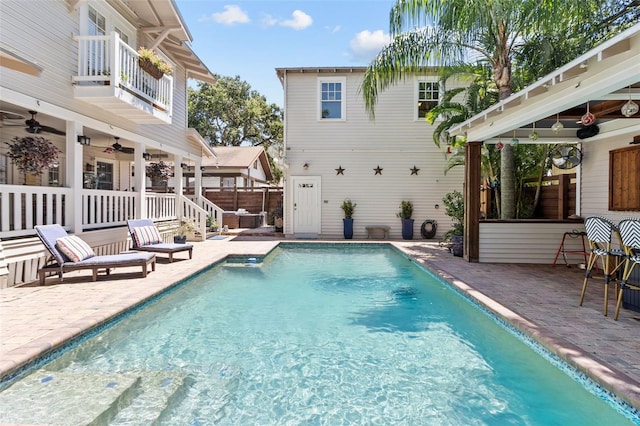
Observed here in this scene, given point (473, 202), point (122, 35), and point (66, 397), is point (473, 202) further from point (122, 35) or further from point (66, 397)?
point (122, 35)

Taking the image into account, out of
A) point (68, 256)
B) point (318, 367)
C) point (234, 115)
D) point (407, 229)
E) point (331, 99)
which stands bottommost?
point (318, 367)

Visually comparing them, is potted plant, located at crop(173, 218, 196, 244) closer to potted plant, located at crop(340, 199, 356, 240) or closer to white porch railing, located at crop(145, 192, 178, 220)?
white porch railing, located at crop(145, 192, 178, 220)

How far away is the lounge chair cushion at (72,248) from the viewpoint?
19.9ft

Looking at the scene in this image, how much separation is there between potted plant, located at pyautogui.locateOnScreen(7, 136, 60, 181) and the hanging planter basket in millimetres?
2653

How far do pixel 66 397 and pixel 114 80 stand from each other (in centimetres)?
606

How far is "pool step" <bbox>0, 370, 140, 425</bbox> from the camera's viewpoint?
268cm

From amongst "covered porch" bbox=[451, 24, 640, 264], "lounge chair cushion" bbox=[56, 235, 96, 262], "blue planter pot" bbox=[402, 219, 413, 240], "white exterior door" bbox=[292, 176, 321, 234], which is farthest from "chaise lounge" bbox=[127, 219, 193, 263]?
"blue planter pot" bbox=[402, 219, 413, 240]

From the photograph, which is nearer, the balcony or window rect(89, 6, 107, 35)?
the balcony

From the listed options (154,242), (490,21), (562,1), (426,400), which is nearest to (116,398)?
(426,400)

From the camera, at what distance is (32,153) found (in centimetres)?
673

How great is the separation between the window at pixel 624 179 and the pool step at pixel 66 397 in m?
7.99

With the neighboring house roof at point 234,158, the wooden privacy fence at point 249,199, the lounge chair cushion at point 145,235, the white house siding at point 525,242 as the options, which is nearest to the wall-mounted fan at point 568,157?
the white house siding at point 525,242

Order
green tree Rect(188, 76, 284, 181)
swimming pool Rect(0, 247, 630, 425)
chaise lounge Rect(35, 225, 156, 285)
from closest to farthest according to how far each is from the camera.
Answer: swimming pool Rect(0, 247, 630, 425) → chaise lounge Rect(35, 225, 156, 285) → green tree Rect(188, 76, 284, 181)

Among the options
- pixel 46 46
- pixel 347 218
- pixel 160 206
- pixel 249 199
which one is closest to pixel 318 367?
pixel 46 46
